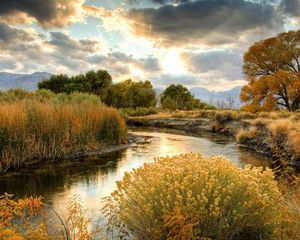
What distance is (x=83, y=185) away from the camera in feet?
28.4

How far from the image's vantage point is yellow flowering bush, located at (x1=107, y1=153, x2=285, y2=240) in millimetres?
3727

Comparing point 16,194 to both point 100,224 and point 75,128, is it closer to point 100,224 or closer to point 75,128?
point 100,224

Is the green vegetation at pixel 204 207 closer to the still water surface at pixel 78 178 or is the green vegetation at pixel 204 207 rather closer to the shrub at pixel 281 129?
the still water surface at pixel 78 178

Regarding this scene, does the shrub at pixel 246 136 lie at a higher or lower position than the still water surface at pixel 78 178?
higher

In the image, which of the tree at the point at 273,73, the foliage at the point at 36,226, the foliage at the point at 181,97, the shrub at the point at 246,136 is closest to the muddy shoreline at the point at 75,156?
the foliage at the point at 36,226

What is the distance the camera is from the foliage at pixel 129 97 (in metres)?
50.9

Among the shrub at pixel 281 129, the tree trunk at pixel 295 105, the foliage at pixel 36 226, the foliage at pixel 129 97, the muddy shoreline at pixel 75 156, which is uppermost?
the foliage at pixel 129 97

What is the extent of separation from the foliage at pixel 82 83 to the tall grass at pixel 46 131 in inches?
1224

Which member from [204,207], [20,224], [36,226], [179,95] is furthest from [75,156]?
[179,95]

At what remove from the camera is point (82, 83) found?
46.4 m

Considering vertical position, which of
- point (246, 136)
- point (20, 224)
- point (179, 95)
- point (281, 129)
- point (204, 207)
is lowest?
point (20, 224)

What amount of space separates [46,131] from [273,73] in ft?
91.0

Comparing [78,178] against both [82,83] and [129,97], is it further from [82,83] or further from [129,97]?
[129,97]

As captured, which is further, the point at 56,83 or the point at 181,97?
the point at 181,97
